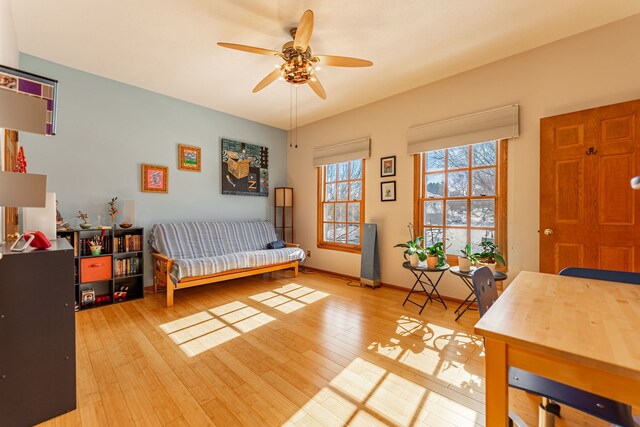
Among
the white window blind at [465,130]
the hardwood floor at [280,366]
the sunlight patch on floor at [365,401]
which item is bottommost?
the sunlight patch on floor at [365,401]

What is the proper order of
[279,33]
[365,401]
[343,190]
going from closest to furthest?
1. [365,401]
2. [279,33]
3. [343,190]

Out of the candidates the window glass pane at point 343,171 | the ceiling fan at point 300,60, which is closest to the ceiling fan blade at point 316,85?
the ceiling fan at point 300,60

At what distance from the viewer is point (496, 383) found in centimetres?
90

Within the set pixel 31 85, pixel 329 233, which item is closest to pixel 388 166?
pixel 329 233

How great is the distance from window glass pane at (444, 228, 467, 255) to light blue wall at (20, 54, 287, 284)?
11.1 ft

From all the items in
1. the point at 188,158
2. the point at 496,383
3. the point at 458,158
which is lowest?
the point at 496,383

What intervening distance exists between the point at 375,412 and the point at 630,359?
1205 mm

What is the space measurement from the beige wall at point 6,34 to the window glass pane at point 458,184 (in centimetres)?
423

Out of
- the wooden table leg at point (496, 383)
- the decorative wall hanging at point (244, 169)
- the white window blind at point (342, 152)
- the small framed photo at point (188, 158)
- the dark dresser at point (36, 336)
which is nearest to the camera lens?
the wooden table leg at point (496, 383)

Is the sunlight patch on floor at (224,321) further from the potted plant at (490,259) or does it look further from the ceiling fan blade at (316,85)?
the ceiling fan blade at (316,85)

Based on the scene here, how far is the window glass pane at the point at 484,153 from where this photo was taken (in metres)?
3.10

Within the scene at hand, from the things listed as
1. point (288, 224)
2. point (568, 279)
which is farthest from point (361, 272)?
point (568, 279)

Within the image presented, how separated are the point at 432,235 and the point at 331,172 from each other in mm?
2105

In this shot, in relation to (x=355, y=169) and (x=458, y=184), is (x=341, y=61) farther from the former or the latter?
(x=355, y=169)
